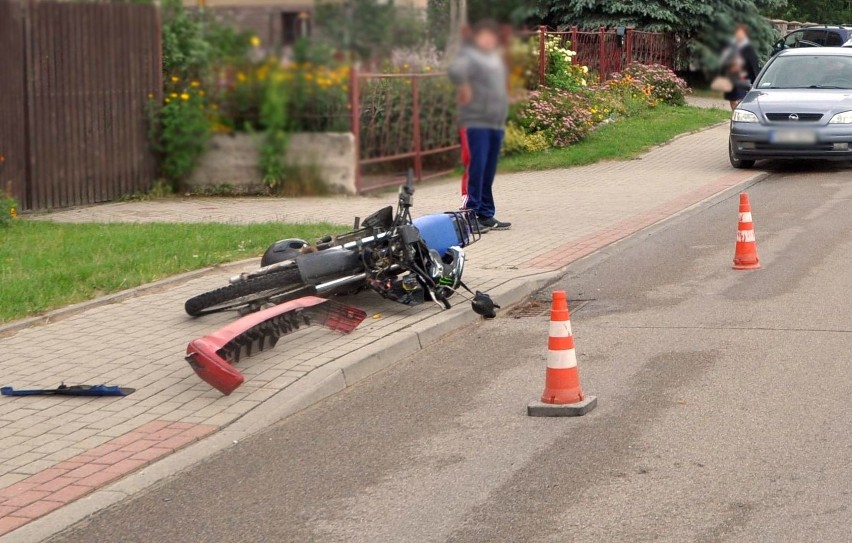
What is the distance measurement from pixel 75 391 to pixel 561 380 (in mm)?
2898

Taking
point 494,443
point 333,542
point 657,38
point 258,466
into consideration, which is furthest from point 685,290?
point 657,38

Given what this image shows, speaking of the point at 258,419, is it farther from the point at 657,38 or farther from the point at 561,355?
the point at 657,38

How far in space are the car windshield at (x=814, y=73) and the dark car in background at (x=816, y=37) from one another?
0.18 metres

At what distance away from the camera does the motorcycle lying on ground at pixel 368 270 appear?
8914mm

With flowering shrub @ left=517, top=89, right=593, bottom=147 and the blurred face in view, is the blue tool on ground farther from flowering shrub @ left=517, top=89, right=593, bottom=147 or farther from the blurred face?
the blurred face

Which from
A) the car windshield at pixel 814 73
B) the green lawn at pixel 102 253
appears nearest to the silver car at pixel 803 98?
the car windshield at pixel 814 73

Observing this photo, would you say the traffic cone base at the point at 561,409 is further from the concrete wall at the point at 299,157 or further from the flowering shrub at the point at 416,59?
the flowering shrub at the point at 416,59

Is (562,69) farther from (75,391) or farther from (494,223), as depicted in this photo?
(494,223)

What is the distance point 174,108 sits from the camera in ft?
16.9

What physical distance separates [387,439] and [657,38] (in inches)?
142

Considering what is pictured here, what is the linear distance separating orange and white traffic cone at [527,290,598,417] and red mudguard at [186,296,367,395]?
1808mm

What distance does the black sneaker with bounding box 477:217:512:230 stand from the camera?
13.0 m

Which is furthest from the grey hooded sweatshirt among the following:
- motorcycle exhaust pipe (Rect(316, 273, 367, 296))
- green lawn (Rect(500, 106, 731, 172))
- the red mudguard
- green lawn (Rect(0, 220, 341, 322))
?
green lawn (Rect(0, 220, 341, 322))

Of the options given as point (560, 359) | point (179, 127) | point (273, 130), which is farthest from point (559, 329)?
point (273, 130)
